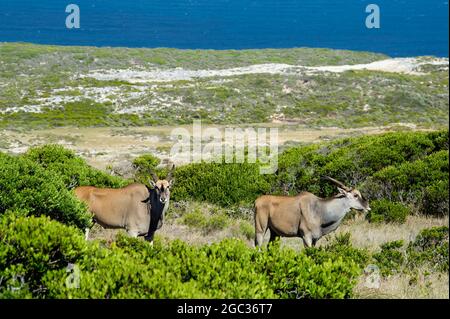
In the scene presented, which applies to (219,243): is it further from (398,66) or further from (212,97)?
(398,66)

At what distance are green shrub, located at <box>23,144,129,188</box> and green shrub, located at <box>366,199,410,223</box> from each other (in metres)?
7.12

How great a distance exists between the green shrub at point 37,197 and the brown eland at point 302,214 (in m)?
3.21

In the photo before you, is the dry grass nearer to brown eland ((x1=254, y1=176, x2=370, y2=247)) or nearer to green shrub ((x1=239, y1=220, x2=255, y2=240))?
brown eland ((x1=254, y1=176, x2=370, y2=247))

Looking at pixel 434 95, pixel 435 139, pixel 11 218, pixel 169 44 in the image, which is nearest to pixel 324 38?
pixel 169 44

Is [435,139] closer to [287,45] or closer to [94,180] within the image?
[94,180]

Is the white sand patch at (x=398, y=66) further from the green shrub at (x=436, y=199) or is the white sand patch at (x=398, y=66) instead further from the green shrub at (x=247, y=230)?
the green shrub at (x=247, y=230)

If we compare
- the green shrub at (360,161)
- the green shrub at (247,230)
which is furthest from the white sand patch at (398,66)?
the green shrub at (247,230)

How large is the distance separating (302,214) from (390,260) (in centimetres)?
183

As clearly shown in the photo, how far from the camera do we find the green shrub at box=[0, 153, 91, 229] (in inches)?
419

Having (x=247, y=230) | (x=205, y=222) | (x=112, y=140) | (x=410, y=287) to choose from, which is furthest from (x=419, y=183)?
(x=112, y=140)

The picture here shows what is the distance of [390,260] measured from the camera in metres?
10.7

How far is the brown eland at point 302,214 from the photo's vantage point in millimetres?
11703

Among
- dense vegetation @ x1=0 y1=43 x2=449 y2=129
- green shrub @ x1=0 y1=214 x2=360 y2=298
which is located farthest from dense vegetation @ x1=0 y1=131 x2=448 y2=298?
dense vegetation @ x1=0 y1=43 x2=449 y2=129

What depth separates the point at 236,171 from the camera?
67.5 ft
